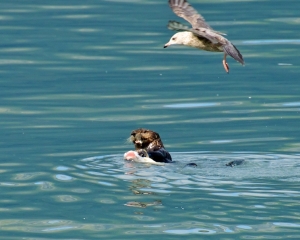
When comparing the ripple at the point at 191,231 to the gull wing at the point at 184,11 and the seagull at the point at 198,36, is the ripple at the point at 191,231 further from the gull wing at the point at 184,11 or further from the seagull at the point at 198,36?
the gull wing at the point at 184,11

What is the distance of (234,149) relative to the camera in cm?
1233

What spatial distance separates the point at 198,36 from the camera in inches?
456

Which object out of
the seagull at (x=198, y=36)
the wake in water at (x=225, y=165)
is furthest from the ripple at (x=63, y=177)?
the seagull at (x=198, y=36)

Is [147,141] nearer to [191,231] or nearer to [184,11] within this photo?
[184,11]

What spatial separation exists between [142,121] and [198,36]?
9.28 feet

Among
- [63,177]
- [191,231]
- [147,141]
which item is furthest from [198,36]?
[191,231]

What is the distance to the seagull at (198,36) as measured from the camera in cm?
1050

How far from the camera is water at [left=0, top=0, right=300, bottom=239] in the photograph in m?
9.21

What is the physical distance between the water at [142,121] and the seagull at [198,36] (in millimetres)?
1190

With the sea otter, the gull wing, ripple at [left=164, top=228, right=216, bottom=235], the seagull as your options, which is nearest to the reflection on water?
ripple at [left=164, top=228, right=216, bottom=235]

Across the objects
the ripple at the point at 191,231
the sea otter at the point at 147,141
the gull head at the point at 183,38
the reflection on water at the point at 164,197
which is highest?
the gull head at the point at 183,38

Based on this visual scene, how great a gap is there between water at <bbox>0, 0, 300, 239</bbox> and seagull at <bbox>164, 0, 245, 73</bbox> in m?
1.19

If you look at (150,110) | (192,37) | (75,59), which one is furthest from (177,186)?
(75,59)

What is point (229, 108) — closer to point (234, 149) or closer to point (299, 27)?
point (234, 149)
